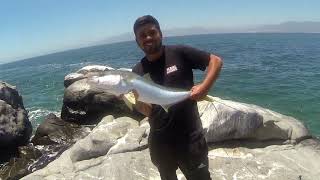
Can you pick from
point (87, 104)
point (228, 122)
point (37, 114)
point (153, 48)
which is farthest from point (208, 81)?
point (37, 114)

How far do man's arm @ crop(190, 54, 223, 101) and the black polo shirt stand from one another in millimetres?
88

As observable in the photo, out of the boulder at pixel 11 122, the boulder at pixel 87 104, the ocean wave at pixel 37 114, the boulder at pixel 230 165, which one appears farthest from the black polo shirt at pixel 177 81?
the ocean wave at pixel 37 114

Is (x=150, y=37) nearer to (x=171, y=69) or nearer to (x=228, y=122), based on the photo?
(x=171, y=69)

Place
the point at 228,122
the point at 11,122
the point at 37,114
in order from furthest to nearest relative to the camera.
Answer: the point at 37,114
the point at 11,122
the point at 228,122

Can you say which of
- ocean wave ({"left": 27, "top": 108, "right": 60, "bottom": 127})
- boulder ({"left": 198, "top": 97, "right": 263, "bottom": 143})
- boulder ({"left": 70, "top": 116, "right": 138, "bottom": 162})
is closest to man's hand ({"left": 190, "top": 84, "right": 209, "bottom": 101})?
boulder ({"left": 198, "top": 97, "right": 263, "bottom": 143})

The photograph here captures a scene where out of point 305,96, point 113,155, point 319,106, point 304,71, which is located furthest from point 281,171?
point 304,71

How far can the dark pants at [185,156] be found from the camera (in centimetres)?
579

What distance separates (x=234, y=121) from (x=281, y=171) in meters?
1.72

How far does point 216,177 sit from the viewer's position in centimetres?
907

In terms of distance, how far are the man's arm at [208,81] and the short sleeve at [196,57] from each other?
0.23 ft

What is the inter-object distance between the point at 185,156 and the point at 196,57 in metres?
1.29

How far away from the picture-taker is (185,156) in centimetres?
584

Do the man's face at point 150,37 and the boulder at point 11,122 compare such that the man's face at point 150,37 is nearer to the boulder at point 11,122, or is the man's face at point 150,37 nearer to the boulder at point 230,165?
the boulder at point 230,165

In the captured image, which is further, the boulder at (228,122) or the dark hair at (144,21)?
the boulder at (228,122)
